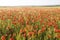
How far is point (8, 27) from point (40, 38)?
843mm

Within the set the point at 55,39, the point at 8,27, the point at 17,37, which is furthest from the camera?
the point at 8,27

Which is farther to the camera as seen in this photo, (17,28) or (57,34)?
(17,28)

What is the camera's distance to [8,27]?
13.7ft

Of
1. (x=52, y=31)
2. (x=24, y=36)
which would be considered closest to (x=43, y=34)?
(x=52, y=31)

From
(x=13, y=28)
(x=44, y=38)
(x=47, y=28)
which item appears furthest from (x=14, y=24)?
(x=44, y=38)

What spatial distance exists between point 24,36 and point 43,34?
542mm

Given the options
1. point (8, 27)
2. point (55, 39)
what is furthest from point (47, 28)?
point (8, 27)

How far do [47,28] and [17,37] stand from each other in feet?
3.08

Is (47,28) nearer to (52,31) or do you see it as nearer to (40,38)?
(52,31)

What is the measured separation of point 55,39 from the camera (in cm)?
371

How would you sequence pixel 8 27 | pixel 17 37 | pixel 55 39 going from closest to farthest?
1. pixel 17 37
2. pixel 55 39
3. pixel 8 27

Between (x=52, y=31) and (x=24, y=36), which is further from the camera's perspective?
(x=52, y=31)

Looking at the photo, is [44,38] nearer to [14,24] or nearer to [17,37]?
[17,37]

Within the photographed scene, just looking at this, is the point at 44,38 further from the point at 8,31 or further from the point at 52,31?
the point at 8,31
